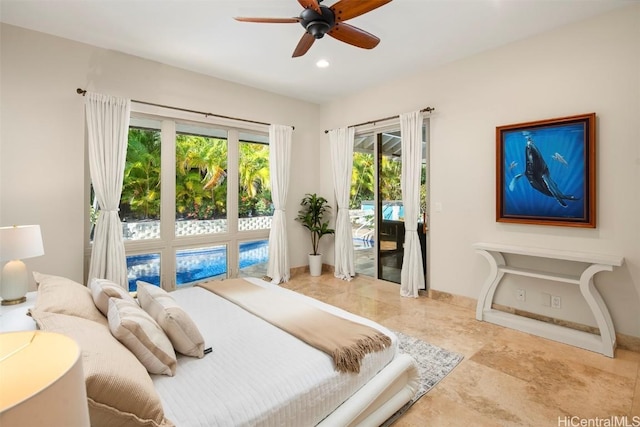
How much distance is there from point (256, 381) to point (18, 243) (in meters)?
1.93

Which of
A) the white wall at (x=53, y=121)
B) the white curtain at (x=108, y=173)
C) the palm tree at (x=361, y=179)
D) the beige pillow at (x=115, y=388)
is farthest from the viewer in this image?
the palm tree at (x=361, y=179)

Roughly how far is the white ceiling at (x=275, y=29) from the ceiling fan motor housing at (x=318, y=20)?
529 millimetres

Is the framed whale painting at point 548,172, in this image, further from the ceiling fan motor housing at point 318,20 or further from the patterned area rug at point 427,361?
the ceiling fan motor housing at point 318,20

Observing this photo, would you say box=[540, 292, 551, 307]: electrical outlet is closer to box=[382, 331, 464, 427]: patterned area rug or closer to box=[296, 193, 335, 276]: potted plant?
Result: box=[382, 331, 464, 427]: patterned area rug

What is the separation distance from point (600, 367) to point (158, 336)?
3163 millimetres

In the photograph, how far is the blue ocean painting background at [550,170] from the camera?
290cm

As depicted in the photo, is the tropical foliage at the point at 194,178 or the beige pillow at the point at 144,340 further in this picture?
the tropical foliage at the point at 194,178

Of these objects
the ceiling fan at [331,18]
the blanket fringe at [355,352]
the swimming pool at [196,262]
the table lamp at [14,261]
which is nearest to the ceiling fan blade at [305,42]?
the ceiling fan at [331,18]

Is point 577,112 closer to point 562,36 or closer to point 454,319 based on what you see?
point 562,36

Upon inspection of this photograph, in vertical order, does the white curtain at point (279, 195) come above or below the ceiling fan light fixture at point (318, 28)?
below

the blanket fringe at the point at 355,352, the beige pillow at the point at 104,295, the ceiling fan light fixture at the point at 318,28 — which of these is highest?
the ceiling fan light fixture at the point at 318,28

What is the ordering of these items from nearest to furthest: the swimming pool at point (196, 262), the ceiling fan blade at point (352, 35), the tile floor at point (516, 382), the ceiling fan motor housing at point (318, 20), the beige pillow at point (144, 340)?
the beige pillow at point (144, 340), the tile floor at point (516, 382), the ceiling fan motor housing at point (318, 20), the ceiling fan blade at point (352, 35), the swimming pool at point (196, 262)

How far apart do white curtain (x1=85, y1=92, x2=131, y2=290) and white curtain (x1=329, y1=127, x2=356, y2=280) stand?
114 inches

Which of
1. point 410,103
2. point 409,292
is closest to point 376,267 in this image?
point 409,292
